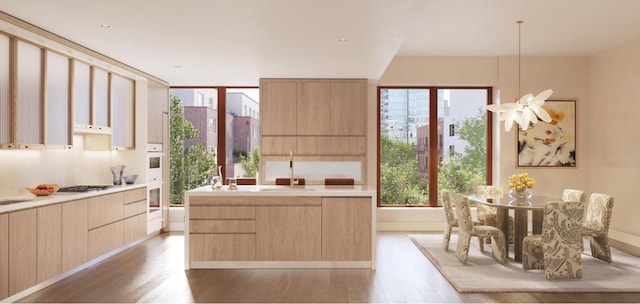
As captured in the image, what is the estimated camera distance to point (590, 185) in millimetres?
7184

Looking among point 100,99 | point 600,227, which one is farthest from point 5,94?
point 600,227

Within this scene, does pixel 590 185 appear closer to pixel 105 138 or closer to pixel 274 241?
pixel 274 241

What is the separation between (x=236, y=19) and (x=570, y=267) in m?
4.12

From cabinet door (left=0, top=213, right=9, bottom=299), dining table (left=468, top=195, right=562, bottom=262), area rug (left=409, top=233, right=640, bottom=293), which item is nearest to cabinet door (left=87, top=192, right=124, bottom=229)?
cabinet door (left=0, top=213, right=9, bottom=299)

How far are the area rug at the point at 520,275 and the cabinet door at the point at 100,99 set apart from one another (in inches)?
182

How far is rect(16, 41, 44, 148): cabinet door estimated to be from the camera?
4004 millimetres

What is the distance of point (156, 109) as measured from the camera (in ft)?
22.3

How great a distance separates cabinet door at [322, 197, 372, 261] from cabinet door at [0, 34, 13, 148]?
10.4 feet

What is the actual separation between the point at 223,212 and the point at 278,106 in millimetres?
2620

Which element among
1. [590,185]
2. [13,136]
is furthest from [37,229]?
[590,185]

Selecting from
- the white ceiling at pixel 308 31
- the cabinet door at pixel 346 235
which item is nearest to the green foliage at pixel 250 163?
the white ceiling at pixel 308 31

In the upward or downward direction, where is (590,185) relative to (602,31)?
downward

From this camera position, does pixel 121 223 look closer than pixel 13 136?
No

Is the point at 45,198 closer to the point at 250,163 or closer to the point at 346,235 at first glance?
the point at 346,235
